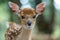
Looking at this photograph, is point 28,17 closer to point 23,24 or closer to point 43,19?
point 23,24

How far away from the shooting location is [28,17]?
0.98 metres

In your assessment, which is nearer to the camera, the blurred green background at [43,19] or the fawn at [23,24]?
the fawn at [23,24]

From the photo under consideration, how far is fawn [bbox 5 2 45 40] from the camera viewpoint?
0.98 m

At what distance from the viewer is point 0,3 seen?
1173 millimetres

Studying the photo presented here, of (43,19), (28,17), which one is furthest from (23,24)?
(43,19)

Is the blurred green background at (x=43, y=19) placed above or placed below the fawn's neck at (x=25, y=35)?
above

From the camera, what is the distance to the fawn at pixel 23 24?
38.7 inches

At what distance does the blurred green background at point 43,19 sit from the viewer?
42.8 inches

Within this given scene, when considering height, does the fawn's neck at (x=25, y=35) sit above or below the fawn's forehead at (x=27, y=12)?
below

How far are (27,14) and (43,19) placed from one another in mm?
266

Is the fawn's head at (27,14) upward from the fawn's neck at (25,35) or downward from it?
upward

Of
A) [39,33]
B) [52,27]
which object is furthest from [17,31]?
[52,27]

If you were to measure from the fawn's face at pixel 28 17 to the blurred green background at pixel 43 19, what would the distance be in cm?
4

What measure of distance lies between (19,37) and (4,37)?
7 cm
